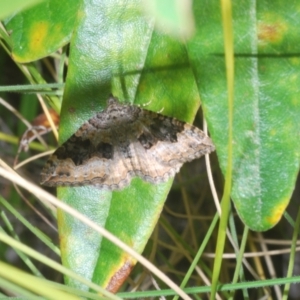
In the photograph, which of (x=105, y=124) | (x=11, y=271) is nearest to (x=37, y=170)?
(x=105, y=124)

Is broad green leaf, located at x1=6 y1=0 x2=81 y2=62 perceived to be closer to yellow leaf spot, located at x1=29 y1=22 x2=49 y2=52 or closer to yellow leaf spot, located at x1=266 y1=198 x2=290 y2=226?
yellow leaf spot, located at x1=29 y1=22 x2=49 y2=52

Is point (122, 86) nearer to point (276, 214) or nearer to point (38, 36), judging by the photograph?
point (38, 36)

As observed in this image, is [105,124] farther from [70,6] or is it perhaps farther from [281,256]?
[281,256]

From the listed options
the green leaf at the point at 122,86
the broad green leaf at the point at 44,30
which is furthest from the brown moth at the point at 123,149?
the broad green leaf at the point at 44,30

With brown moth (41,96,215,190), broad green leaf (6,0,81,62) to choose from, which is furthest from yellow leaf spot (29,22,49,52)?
brown moth (41,96,215,190)

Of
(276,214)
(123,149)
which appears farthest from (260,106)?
(123,149)

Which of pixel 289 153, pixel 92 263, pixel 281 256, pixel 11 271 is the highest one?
pixel 11 271

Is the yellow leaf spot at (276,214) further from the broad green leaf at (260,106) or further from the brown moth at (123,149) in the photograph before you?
the brown moth at (123,149)
